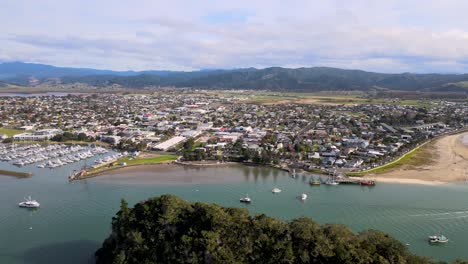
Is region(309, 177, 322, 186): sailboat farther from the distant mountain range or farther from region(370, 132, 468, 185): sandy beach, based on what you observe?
the distant mountain range

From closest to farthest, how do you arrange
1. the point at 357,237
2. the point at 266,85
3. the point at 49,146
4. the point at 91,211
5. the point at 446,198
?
the point at 357,237, the point at 91,211, the point at 446,198, the point at 49,146, the point at 266,85

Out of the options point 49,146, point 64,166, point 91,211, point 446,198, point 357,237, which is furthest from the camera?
point 49,146

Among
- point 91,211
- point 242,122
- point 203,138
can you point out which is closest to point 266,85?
point 242,122

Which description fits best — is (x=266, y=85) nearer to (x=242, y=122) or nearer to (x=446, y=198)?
(x=242, y=122)

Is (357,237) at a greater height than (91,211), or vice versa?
(357,237)

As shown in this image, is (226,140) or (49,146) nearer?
(49,146)

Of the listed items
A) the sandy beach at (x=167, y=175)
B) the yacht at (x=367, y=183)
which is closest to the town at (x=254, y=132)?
the sandy beach at (x=167, y=175)

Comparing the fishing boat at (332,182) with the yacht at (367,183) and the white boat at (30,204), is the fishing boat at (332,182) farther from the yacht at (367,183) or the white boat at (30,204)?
the white boat at (30,204)

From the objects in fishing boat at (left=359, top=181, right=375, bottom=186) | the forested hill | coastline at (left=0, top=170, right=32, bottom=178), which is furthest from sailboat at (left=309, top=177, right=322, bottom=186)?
coastline at (left=0, top=170, right=32, bottom=178)
